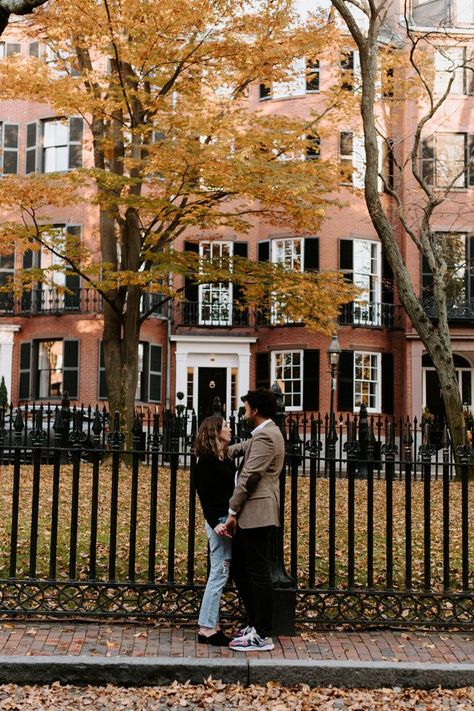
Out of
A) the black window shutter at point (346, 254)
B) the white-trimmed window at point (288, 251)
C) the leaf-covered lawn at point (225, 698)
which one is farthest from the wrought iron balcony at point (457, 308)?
the leaf-covered lawn at point (225, 698)

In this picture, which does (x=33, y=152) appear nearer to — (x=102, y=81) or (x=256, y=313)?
(x=256, y=313)

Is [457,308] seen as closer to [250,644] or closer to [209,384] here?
[209,384]

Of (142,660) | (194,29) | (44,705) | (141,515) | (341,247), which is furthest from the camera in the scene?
(341,247)

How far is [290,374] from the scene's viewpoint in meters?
30.6

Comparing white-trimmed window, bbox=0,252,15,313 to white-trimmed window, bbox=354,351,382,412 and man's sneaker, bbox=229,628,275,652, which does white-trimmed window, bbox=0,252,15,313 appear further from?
man's sneaker, bbox=229,628,275,652

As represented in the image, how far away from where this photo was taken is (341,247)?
3038 cm

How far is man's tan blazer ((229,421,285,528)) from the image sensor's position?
610 cm

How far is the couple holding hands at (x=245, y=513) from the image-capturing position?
241 inches

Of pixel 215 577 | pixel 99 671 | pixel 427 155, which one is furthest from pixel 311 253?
pixel 99 671

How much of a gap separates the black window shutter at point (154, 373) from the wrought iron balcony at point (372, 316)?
6476 mm

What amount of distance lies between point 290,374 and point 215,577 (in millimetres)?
24497

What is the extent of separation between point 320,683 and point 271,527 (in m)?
1.14

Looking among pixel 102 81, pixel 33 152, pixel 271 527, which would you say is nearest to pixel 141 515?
pixel 271 527

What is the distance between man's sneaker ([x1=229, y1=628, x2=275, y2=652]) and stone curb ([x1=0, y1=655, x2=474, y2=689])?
0.27 metres
